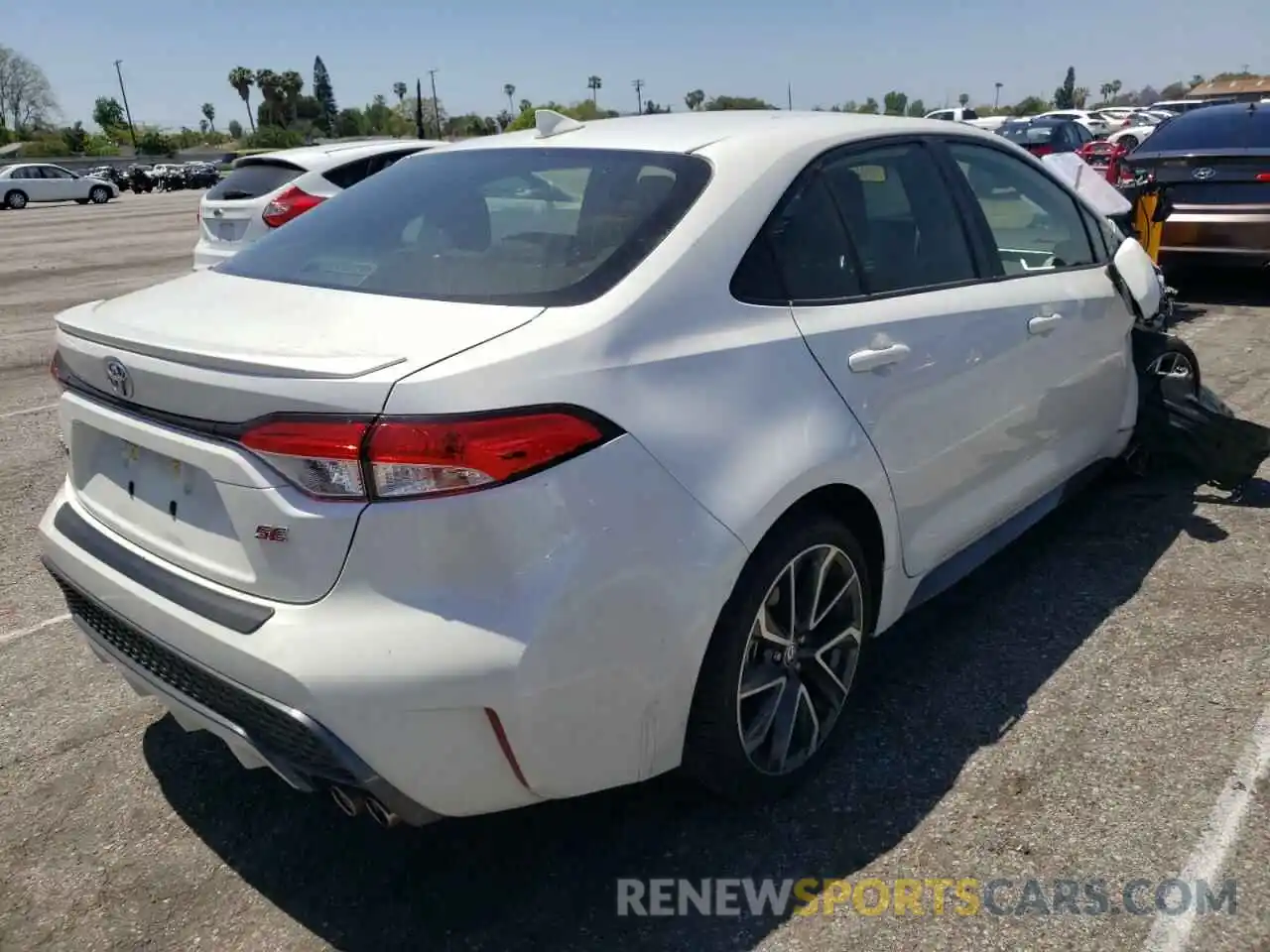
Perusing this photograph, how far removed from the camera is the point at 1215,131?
30.8 ft

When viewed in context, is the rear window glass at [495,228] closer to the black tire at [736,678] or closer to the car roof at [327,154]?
the black tire at [736,678]

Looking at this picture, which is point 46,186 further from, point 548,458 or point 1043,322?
point 548,458

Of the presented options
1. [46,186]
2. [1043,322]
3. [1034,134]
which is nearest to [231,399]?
[1043,322]

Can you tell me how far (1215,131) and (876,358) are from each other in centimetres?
844

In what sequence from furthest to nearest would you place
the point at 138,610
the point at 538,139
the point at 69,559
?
the point at 538,139
the point at 69,559
the point at 138,610

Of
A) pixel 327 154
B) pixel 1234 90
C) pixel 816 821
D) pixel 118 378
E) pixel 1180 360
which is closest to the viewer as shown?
pixel 118 378

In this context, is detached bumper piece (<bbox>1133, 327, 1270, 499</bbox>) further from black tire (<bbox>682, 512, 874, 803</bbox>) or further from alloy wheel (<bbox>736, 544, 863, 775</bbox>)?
black tire (<bbox>682, 512, 874, 803</bbox>)

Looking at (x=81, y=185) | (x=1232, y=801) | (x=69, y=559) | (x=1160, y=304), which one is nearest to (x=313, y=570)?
(x=69, y=559)

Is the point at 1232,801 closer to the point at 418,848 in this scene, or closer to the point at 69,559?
the point at 418,848

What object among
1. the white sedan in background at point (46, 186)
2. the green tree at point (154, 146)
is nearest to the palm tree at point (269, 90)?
the green tree at point (154, 146)

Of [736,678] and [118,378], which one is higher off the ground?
[118,378]

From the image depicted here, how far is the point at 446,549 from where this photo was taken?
200 centimetres

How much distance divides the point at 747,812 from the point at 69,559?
1832mm

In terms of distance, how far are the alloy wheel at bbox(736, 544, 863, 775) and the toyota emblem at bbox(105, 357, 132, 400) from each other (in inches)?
59.7
